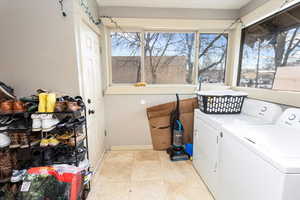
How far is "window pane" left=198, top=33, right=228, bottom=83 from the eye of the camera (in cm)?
266

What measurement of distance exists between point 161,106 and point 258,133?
5.14ft

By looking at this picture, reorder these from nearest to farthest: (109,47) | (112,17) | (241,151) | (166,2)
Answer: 1. (241,151)
2. (166,2)
3. (112,17)
4. (109,47)

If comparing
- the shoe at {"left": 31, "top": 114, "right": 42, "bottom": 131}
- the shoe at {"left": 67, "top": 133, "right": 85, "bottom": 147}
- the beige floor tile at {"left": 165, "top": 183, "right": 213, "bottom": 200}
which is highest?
the shoe at {"left": 31, "top": 114, "right": 42, "bottom": 131}

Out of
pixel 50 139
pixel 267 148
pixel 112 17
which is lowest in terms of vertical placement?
pixel 50 139

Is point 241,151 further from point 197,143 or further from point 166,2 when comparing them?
point 166,2

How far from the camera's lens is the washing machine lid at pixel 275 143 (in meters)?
0.78

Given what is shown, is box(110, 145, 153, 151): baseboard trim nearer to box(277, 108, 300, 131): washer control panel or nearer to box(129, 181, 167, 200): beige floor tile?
box(129, 181, 167, 200): beige floor tile

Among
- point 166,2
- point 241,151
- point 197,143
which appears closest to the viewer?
point 241,151

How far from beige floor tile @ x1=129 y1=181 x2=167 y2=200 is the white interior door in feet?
2.14

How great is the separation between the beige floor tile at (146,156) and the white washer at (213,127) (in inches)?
27.2

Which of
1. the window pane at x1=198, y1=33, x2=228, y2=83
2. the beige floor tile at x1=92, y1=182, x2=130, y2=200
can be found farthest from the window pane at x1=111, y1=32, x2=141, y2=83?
the beige floor tile at x1=92, y1=182, x2=130, y2=200

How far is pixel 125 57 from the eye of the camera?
8.55 feet

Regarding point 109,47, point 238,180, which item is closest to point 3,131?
point 109,47

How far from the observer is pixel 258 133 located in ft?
3.75
